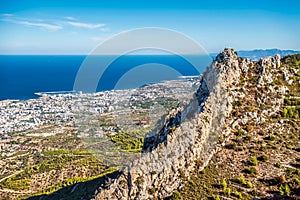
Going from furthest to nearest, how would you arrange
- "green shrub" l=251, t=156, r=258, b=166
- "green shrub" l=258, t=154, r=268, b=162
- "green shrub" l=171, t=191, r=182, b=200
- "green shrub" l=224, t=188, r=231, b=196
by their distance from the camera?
"green shrub" l=258, t=154, r=268, b=162, "green shrub" l=251, t=156, r=258, b=166, "green shrub" l=171, t=191, r=182, b=200, "green shrub" l=224, t=188, r=231, b=196

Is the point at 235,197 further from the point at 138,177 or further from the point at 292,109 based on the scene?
the point at 292,109

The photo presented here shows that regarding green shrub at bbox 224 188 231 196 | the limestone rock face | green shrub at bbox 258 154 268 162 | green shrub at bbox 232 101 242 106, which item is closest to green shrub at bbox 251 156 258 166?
green shrub at bbox 258 154 268 162

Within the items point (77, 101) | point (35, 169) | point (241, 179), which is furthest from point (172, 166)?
point (77, 101)

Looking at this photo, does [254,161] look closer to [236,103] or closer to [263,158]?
[263,158]

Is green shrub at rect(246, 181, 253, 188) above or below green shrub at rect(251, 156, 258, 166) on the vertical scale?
below

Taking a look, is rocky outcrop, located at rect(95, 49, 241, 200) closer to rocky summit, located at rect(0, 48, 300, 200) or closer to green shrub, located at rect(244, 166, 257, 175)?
rocky summit, located at rect(0, 48, 300, 200)

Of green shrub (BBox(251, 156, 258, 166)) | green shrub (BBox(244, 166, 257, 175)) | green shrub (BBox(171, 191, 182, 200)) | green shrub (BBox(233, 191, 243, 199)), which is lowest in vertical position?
green shrub (BBox(171, 191, 182, 200))

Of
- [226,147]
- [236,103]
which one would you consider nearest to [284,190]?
[226,147]

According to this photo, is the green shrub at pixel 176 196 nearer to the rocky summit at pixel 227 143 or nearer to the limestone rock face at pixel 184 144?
the rocky summit at pixel 227 143
